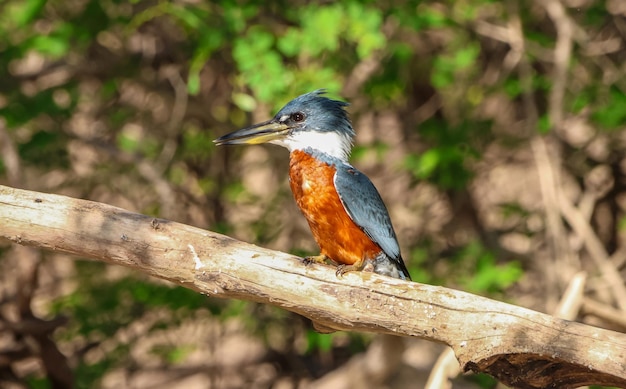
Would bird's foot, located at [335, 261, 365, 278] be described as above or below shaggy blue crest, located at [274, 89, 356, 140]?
below

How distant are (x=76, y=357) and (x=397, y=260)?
2.44m

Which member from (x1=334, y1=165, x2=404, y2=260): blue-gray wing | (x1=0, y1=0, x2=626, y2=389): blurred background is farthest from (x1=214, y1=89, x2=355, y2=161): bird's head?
(x1=0, y1=0, x2=626, y2=389): blurred background

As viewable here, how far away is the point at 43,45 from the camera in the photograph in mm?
4355

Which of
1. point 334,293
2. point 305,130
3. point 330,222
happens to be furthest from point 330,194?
point 334,293

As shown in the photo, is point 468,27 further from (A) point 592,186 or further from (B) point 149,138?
(B) point 149,138

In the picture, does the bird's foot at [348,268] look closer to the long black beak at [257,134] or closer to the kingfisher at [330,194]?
the kingfisher at [330,194]

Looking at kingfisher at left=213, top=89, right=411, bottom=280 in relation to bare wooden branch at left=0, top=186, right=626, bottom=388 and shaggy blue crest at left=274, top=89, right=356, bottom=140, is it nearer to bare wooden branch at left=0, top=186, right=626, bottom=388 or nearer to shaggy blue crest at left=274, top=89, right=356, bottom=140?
shaggy blue crest at left=274, top=89, right=356, bottom=140

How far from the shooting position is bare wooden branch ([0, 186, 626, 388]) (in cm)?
247

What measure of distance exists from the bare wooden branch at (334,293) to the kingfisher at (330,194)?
20.8 inches

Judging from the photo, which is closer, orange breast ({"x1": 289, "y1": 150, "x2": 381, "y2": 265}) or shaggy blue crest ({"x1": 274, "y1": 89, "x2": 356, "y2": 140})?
orange breast ({"x1": 289, "y1": 150, "x2": 381, "y2": 265})

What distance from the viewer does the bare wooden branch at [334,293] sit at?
97.4 inches

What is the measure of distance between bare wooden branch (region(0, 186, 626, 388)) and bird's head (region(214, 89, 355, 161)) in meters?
0.93

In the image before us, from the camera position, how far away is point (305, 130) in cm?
362

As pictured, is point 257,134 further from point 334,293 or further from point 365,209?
point 334,293
